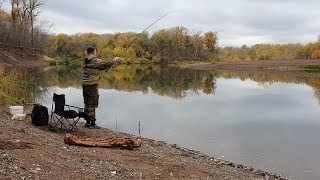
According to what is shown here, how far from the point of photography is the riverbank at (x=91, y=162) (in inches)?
247

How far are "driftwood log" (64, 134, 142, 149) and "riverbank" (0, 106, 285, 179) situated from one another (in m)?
0.16

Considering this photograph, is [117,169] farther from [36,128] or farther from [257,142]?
[257,142]

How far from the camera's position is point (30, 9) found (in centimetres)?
6662

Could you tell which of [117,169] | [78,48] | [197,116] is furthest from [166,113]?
[78,48]

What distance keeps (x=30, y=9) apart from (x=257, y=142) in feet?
200

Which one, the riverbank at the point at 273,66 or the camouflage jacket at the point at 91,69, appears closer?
the camouflage jacket at the point at 91,69

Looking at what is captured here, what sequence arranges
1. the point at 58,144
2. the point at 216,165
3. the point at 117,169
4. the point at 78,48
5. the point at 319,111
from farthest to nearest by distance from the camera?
the point at 78,48 < the point at 319,111 < the point at 216,165 < the point at 58,144 < the point at 117,169

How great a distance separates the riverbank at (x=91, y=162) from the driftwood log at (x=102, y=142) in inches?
6.2

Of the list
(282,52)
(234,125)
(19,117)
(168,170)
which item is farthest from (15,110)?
(282,52)

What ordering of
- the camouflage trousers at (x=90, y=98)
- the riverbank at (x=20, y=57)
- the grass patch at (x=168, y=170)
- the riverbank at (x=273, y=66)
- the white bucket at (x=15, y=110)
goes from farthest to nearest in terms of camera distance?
the riverbank at (x=273, y=66) < the riverbank at (x=20, y=57) < the white bucket at (x=15, y=110) < the camouflage trousers at (x=90, y=98) < the grass patch at (x=168, y=170)

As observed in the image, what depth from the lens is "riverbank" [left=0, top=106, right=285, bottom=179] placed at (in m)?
6.29

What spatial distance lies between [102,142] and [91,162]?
1636mm

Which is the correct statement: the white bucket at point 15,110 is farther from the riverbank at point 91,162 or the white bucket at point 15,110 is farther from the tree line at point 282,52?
the tree line at point 282,52

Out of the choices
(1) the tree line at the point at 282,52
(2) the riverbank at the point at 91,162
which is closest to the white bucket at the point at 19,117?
(2) the riverbank at the point at 91,162
